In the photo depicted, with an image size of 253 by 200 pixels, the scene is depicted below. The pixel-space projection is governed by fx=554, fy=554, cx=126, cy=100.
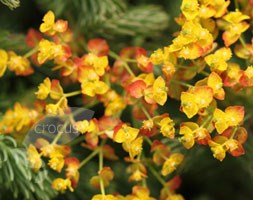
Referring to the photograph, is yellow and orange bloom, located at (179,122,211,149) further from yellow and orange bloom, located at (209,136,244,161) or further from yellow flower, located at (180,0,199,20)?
yellow flower, located at (180,0,199,20)

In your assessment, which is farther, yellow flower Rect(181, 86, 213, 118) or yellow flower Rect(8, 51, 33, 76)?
yellow flower Rect(8, 51, 33, 76)

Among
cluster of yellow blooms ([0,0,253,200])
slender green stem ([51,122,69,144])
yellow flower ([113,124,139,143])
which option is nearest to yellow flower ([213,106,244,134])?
cluster of yellow blooms ([0,0,253,200])

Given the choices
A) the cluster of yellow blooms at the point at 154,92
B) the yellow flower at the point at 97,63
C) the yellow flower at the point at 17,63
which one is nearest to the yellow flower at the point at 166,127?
the cluster of yellow blooms at the point at 154,92

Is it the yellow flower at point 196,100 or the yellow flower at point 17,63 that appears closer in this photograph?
the yellow flower at point 196,100

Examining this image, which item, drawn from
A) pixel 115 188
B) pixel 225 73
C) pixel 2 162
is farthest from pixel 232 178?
pixel 2 162

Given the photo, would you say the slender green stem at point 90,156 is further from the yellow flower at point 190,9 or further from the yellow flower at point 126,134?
the yellow flower at point 190,9

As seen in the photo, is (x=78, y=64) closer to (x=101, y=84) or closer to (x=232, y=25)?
(x=101, y=84)
